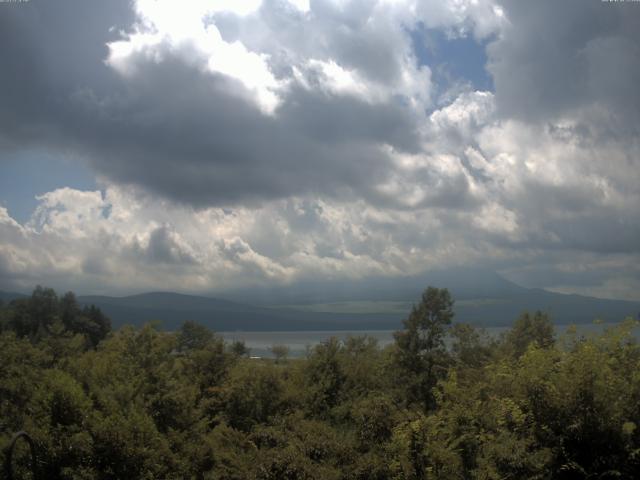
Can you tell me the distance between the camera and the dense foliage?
17406mm

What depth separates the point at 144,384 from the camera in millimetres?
30984

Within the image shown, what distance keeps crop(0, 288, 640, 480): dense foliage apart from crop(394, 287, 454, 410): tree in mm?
101

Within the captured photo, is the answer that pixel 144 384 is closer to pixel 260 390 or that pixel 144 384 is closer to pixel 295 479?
pixel 260 390

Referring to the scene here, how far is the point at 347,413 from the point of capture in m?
35.5

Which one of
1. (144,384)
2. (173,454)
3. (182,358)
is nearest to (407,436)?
(173,454)

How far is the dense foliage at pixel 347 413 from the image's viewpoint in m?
17.4

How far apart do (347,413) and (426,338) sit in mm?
9639

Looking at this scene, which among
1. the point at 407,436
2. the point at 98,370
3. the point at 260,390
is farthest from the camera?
the point at 260,390

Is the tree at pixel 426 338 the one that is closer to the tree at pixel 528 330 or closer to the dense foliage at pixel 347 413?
the dense foliage at pixel 347 413

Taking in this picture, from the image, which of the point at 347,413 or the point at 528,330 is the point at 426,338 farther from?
the point at 528,330

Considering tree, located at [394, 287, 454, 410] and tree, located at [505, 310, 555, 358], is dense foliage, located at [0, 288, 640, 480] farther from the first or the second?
tree, located at [505, 310, 555, 358]

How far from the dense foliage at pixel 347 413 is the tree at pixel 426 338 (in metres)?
0.10

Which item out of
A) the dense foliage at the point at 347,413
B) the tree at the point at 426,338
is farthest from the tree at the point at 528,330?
the dense foliage at the point at 347,413

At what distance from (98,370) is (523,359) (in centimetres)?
2478
